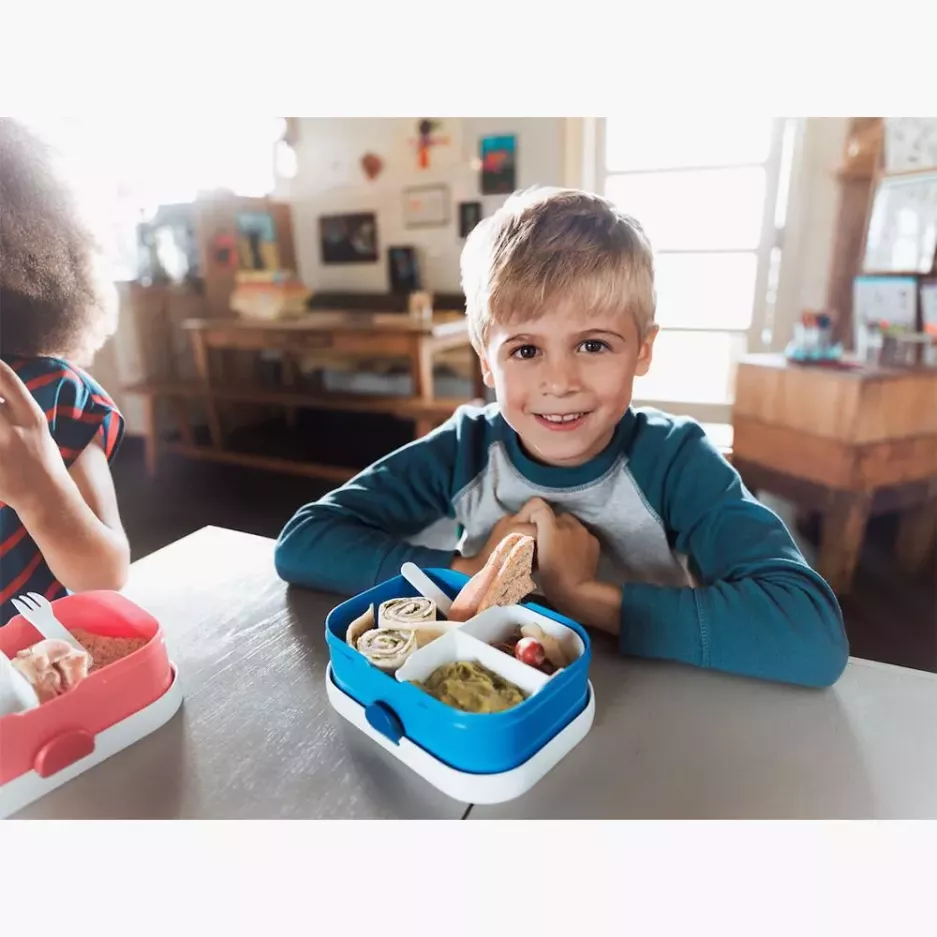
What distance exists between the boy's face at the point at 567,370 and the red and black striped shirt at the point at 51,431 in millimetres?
311

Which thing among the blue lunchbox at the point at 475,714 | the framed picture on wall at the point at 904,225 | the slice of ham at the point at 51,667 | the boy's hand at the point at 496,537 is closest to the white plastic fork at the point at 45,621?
the slice of ham at the point at 51,667

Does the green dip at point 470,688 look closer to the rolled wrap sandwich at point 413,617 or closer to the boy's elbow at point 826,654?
the rolled wrap sandwich at point 413,617

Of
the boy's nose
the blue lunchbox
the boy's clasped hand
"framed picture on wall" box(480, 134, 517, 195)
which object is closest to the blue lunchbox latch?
the blue lunchbox

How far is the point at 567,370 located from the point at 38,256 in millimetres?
389

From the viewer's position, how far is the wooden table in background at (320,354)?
0.74 m

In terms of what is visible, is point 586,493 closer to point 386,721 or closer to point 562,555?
point 562,555

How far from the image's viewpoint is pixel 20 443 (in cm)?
45

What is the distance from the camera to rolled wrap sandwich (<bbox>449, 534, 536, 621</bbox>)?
43 cm

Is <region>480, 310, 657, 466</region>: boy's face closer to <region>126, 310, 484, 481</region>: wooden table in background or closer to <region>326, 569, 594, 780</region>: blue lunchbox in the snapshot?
<region>326, 569, 594, 780</region>: blue lunchbox

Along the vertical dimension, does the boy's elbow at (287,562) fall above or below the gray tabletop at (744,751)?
above

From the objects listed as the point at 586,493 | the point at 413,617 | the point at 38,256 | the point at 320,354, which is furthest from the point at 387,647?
the point at 320,354

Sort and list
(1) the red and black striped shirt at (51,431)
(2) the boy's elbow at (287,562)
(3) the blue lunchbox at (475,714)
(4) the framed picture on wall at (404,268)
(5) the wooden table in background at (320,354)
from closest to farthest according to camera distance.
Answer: (3) the blue lunchbox at (475,714) → (1) the red and black striped shirt at (51,431) → (2) the boy's elbow at (287,562) → (5) the wooden table in background at (320,354) → (4) the framed picture on wall at (404,268)
